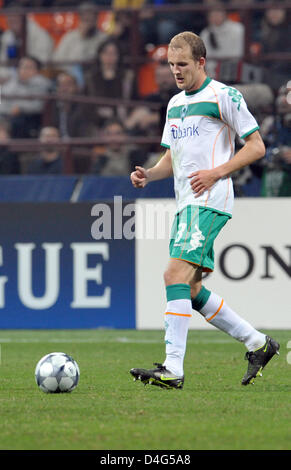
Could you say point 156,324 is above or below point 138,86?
below

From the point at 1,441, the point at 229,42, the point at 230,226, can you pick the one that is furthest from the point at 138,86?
the point at 1,441

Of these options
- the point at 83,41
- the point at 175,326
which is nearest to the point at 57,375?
the point at 175,326

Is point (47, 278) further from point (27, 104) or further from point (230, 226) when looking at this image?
point (27, 104)

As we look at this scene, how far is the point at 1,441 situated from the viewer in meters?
4.25

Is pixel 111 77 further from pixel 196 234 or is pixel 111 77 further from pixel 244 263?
pixel 196 234

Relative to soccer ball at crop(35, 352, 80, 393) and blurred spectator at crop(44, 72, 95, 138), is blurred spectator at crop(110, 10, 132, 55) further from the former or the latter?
soccer ball at crop(35, 352, 80, 393)

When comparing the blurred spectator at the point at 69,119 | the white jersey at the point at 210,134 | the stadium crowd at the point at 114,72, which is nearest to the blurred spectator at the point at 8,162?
the stadium crowd at the point at 114,72

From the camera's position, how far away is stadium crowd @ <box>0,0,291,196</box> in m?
12.1

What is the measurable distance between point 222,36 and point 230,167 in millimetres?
8468

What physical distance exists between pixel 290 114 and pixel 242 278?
6.89 feet

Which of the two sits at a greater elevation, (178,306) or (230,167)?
(230,167)

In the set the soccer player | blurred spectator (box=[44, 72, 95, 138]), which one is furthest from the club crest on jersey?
blurred spectator (box=[44, 72, 95, 138])

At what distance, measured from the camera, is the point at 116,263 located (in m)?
10.9

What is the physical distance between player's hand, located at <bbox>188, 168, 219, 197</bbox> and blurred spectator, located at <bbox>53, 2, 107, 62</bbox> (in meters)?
9.19
